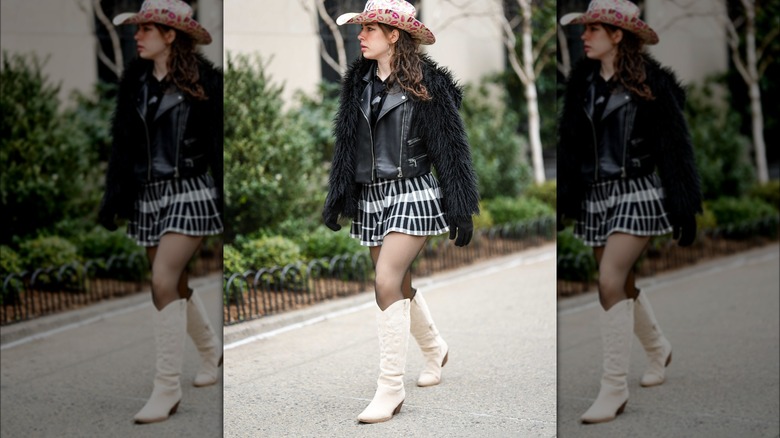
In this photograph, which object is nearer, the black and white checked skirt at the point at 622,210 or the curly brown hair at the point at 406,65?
the curly brown hair at the point at 406,65

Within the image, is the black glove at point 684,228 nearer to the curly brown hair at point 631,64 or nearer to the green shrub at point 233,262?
the curly brown hair at point 631,64

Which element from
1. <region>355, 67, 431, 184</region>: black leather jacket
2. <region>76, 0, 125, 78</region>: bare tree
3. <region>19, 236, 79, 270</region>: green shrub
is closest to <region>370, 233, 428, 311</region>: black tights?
<region>355, 67, 431, 184</region>: black leather jacket

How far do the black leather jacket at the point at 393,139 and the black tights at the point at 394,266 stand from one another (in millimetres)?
223

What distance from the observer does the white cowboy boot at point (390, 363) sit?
339 cm

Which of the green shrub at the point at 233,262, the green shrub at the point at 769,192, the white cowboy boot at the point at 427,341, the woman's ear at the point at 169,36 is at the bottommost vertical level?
the white cowboy boot at the point at 427,341

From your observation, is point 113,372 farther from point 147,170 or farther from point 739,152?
point 739,152

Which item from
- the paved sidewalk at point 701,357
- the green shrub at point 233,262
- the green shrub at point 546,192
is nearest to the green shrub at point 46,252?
the green shrub at point 233,262

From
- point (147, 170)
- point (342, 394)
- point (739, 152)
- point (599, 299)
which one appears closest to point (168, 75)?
point (147, 170)

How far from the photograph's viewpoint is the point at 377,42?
3246 mm

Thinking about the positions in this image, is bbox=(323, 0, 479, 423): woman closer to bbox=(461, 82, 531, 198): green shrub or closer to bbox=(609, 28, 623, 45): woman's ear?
bbox=(461, 82, 531, 198): green shrub

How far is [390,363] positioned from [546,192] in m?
0.92

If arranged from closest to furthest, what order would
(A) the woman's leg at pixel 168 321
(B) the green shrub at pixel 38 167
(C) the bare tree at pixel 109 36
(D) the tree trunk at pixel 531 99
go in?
(D) the tree trunk at pixel 531 99 → (A) the woman's leg at pixel 168 321 → (C) the bare tree at pixel 109 36 → (B) the green shrub at pixel 38 167

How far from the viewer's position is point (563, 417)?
3.91 meters

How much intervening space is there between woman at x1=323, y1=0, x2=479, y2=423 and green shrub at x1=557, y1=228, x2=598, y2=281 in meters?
0.67
